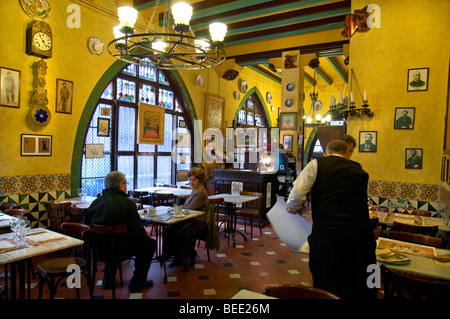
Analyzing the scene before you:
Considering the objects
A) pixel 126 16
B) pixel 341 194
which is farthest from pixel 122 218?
pixel 341 194

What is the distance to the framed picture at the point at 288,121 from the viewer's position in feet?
30.3

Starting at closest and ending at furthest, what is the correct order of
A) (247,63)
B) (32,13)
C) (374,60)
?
(32,13)
(374,60)
(247,63)

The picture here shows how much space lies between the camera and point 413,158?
542 centimetres

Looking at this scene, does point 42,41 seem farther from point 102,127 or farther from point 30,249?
point 30,249

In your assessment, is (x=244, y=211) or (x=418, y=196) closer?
(x=418, y=196)

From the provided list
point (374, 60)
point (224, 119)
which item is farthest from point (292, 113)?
point (374, 60)

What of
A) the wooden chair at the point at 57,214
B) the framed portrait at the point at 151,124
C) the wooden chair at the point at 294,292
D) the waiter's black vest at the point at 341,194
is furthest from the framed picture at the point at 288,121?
the wooden chair at the point at 294,292

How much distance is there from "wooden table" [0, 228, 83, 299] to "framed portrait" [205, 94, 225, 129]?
6.55 m

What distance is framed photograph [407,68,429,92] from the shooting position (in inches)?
209

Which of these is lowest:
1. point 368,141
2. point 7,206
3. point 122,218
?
point 7,206

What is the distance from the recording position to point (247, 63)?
10.1 metres

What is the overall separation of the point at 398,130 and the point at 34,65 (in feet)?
20.3

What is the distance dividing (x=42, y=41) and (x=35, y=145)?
1.65 m
